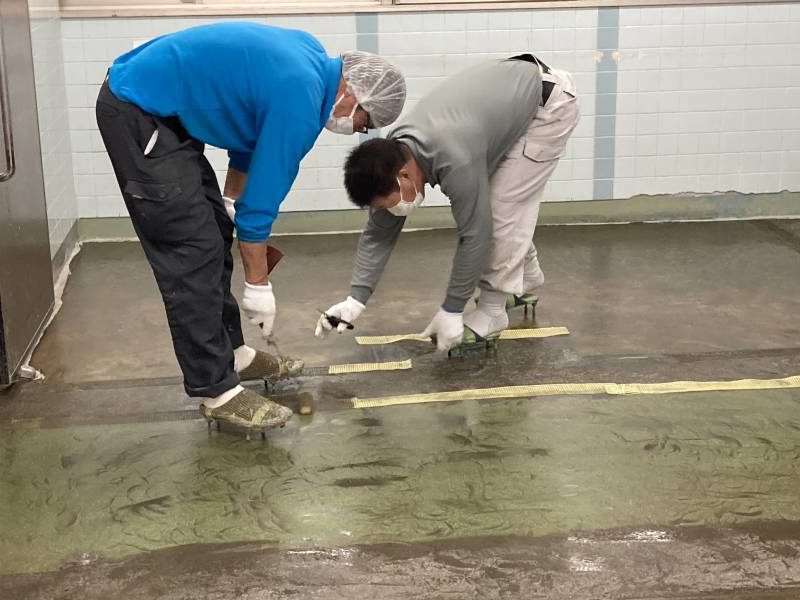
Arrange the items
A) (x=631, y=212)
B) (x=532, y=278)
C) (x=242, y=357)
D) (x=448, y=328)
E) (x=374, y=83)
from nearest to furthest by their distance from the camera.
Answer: (x=374, y=83), (x=242, y=357), (x=448, y=328), (x=532, y=278), (x=631, y=212)

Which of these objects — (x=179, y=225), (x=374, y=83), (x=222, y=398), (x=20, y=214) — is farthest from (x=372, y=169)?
(x=20, y=214)

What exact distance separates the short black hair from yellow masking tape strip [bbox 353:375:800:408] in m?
0.64

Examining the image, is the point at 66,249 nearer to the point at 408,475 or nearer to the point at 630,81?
the point at 408,475

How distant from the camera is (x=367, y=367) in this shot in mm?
3525

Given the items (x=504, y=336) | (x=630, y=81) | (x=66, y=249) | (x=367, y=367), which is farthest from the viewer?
(x=630, y=81)

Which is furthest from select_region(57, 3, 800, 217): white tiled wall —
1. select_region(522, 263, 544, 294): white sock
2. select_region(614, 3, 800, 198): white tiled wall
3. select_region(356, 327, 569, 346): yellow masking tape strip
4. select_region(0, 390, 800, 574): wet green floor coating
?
select_region(0, 390, 800, 574): wet green floor coating

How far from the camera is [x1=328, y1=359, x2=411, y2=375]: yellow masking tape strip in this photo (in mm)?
3498

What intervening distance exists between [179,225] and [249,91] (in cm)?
41

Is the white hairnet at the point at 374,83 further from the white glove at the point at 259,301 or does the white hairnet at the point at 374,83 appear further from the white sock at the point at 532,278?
the white sock at the point at 532,278

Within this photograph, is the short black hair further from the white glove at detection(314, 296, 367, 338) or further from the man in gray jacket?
the white glove at detection(314, 296, 367, 338)

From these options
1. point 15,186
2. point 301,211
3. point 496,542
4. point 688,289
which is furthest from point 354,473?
point 301,211

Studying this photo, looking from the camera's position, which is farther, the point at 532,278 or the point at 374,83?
the point at 532,278

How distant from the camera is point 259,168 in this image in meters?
2.64

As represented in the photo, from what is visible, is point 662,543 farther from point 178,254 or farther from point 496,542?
point 178,254
